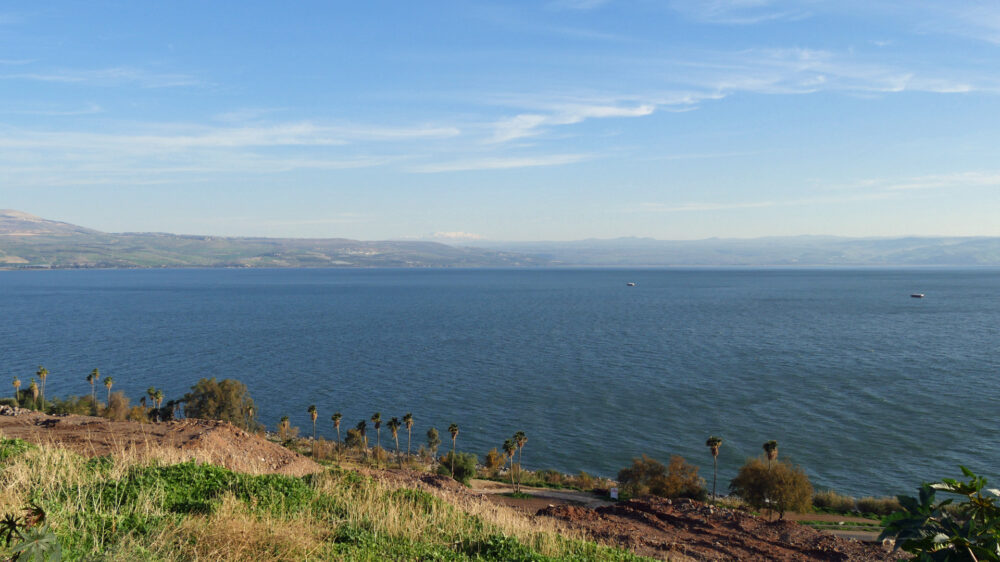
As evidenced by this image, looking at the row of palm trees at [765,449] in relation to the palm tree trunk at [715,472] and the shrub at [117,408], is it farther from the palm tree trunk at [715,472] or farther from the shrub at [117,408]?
the shrub at [117,408]

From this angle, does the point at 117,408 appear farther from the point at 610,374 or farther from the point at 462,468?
the point at 610,374

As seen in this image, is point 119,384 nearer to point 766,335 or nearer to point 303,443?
point 303,443

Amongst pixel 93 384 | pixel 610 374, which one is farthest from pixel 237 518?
pixel 610 374

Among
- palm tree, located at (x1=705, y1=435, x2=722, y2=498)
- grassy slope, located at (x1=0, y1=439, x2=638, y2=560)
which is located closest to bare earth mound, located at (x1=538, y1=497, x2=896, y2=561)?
grassy slope, located at (x1=0, y1=439, x2=638, y2=560)

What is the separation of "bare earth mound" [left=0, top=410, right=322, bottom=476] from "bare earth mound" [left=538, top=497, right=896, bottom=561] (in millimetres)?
12616

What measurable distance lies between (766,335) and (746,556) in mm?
100361

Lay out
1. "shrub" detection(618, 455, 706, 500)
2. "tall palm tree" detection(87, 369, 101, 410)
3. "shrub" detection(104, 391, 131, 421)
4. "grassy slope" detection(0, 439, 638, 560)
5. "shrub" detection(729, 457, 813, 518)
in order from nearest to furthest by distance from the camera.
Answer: "grassy slope" detection(0, 439, 638, 560), "shrub" detection(729, 457, 813, 518), "shrub" detection(618, 455, 706, 500), "shrub" detection(104, 391, 131, 421), "tall palm tree" detection(87, 369, 101, 410)

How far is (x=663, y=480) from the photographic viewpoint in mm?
43906

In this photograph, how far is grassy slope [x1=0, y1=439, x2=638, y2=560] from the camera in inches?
390

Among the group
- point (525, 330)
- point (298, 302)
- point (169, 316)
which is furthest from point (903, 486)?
point (298, 302)

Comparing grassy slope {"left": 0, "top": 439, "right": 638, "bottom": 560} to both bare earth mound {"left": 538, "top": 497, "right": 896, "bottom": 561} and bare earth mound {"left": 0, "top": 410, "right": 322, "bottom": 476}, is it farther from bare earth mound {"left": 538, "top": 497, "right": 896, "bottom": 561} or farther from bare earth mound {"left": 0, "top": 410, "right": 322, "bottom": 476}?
bare earth mound {"left": 538, "top": 497, "right": 896, "bottom": 561}

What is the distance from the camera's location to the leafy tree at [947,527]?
674 cm

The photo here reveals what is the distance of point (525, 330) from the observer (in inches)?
4931

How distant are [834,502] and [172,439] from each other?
144 feet
